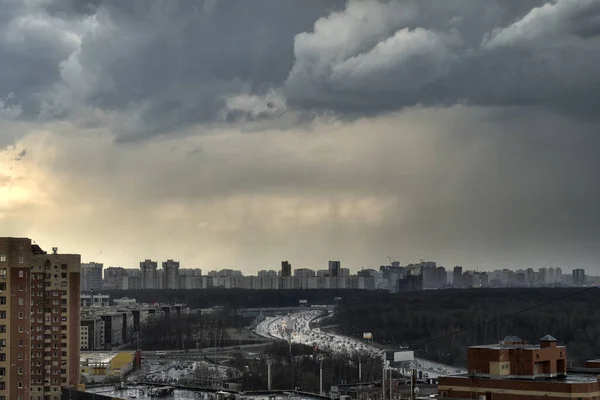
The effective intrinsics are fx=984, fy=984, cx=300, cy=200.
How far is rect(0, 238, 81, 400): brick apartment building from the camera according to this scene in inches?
1730

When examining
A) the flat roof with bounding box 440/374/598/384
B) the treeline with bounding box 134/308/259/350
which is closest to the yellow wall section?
the treeline with bounding box 134/308/259/350

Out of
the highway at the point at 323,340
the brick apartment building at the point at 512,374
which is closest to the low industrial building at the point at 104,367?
the highway at the point at 323,340

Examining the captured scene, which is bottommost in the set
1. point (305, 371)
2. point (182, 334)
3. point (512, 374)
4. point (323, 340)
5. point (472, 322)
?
point (323, 340)

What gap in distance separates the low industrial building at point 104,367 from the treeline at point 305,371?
8.57 m

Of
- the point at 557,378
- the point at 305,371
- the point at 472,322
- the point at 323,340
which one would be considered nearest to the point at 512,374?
the point at 557,378

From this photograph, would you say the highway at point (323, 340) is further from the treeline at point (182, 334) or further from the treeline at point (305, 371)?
the treeline at point (182, 334)

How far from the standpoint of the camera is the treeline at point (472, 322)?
9281 cm

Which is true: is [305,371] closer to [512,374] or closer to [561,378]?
[512,374]

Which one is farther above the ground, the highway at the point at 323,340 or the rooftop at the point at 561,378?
the rooftop at the point at 561,378

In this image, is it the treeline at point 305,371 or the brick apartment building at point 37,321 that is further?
the treeline at point 305,371

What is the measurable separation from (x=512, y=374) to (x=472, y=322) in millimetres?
82667

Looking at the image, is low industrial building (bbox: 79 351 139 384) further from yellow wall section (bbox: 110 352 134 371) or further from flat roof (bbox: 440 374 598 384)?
flat roof (bbox: 440 374 598 384)

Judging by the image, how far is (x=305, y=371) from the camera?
230 feet

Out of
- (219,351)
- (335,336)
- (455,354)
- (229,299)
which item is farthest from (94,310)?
(229,299)
